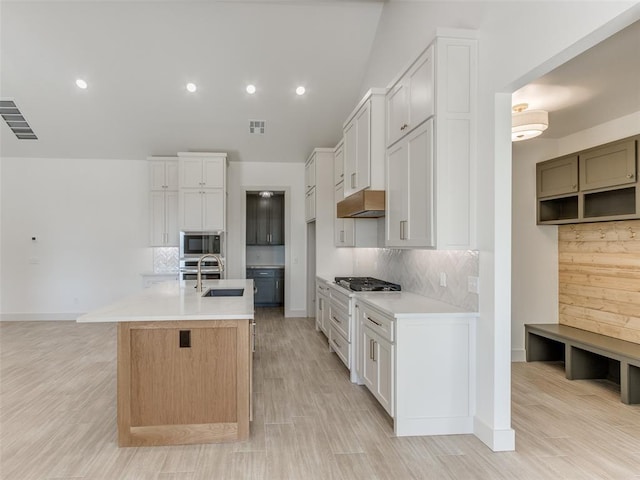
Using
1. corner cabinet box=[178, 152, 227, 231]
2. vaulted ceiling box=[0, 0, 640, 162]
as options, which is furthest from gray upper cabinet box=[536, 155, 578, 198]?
corner cabinet box=[178, 152, 227, 231]

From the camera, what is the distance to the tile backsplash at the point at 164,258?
24.0 ft

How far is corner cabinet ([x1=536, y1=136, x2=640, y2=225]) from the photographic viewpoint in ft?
12.2

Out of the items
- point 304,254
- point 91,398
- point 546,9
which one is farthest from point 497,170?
point 304,254

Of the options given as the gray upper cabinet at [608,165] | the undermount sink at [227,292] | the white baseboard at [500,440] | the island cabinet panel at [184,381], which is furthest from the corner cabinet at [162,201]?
the gray upper cabinet at [608,165]

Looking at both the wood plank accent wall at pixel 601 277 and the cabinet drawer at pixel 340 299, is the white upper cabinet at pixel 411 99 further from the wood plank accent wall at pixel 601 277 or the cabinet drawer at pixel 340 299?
the wood plank accent wall at pixel 601 277

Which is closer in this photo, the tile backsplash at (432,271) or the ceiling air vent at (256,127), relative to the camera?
the tile backsplash at (432,271)

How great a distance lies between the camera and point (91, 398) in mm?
3660

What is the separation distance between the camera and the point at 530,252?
15.9 ft

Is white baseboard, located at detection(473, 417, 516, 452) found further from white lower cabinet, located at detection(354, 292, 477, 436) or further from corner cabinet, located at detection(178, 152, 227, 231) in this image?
corner cabinet, located at detection(178, 152, 227, 231)

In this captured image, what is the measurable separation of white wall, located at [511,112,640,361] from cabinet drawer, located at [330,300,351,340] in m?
2.05

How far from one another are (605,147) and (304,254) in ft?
16.1

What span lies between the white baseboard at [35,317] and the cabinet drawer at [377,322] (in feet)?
18.9

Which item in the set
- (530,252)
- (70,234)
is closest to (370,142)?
(530,252)

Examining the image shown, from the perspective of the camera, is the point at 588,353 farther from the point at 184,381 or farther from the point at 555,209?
the point at 184,381
